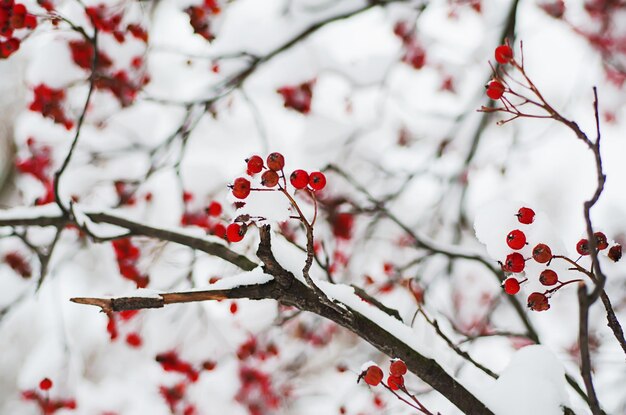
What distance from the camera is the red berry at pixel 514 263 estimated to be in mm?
1386

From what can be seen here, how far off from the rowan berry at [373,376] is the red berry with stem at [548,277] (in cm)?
47

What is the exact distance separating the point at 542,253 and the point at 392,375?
48 cm

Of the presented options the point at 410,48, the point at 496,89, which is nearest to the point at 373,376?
the point at 496,89

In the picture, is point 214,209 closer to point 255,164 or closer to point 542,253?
point 255,164

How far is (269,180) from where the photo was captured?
131 cm

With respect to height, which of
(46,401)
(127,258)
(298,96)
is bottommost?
(46,401)

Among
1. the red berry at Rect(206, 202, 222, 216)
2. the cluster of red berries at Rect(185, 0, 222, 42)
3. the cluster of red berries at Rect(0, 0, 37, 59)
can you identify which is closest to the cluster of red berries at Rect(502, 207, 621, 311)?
the red berry at Rect(206, 202, 222, 216)

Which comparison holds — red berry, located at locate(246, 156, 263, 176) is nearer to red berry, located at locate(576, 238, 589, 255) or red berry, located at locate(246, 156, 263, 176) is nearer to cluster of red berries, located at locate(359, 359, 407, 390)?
cluster of red berries, located at locate(359, 359, 407, 390)

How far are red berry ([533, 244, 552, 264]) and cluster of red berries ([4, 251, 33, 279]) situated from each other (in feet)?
9.58

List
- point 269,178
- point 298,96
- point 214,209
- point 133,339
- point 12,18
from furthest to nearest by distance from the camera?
point 298,96
point 133,339
point 214,209
point 12,18
point 269,178

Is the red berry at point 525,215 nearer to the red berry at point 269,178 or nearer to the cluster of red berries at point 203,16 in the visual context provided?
the red berry at point 269,178

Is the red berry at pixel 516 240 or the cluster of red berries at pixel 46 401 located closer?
the red berry at pixel 516 240

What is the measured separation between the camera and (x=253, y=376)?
3646 millimetres

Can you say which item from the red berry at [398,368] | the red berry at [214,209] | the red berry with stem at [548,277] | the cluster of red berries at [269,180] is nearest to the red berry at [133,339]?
the red berry at [214,209]
